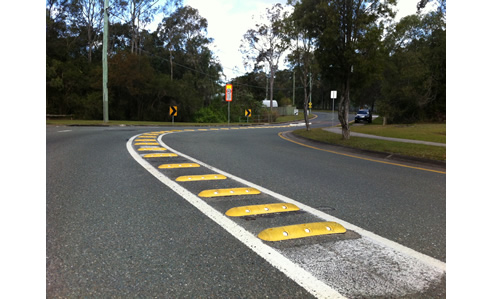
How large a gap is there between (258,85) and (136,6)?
107 ft

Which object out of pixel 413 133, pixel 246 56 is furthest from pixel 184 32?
pixel 413 133

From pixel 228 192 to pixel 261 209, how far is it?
1.02m

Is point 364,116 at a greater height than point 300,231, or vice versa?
point 364,116

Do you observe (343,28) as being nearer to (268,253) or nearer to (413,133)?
(413,133)

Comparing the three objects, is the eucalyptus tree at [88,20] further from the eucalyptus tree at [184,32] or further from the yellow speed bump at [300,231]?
the yellow speed bump at [300,231]

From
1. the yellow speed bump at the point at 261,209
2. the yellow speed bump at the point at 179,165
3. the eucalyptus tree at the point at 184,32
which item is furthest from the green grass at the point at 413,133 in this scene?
the eucalyptus tree at the point at 184,32

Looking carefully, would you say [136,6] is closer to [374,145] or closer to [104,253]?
[374,145]

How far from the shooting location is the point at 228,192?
18.7 feet

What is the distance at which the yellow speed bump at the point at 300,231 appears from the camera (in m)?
3.81

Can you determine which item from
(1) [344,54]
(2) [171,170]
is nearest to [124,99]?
(1) [344,54]

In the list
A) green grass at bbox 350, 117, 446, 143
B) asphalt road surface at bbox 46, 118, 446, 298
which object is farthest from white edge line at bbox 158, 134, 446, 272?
green grass at bbox 350, 117, 446, 143

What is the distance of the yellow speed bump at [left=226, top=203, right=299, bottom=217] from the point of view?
15.1 feet

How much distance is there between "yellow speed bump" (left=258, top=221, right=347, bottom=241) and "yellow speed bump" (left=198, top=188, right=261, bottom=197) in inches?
64.9

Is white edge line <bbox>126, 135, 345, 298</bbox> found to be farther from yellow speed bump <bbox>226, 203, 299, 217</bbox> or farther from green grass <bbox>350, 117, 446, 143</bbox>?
green grass <bbox>350, 117, 446, 143</bbox>
